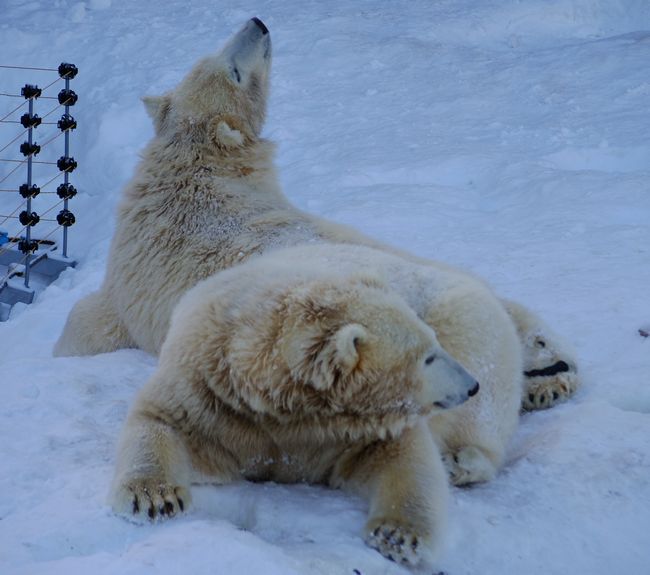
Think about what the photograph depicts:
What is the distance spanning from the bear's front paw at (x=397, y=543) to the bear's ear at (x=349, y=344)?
0.46 metres

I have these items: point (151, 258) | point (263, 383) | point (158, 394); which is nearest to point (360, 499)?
point (263, 383)

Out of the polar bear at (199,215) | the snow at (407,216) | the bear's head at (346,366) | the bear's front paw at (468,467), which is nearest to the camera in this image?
the snow at (407,216)

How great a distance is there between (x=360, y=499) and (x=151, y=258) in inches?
83.2

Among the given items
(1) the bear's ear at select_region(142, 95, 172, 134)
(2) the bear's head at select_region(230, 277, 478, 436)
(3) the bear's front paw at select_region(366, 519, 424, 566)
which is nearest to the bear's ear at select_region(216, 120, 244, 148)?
(1) the bear's ear at select_region(142, 95, 172, 134)

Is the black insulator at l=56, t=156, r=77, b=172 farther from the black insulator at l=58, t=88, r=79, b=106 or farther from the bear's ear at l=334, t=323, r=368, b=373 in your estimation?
the bear's ear at l=334, t=323, r=368, b=373

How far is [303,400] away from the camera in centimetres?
265

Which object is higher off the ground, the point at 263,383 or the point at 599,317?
the point at 263,383

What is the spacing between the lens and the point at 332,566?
2.21 metres

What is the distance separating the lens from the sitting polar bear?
255 cm

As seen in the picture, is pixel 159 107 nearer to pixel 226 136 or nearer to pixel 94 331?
pixel 226 136

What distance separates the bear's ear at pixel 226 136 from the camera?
4.74m

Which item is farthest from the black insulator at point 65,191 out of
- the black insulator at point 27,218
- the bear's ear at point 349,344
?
the bear's ear at point 349,344

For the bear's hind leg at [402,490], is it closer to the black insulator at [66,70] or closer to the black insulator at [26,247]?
the black insulator at [26,247]

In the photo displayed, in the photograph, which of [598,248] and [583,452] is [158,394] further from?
[598,248]
